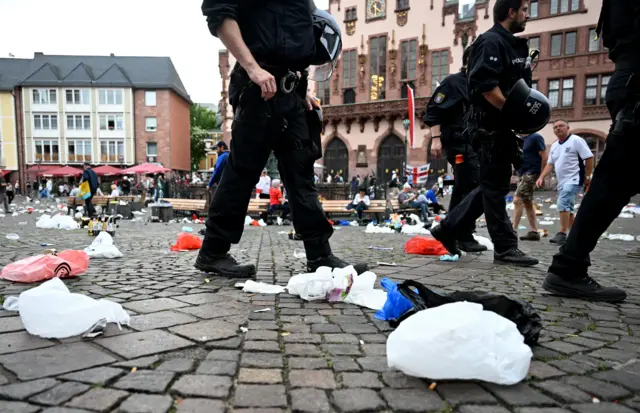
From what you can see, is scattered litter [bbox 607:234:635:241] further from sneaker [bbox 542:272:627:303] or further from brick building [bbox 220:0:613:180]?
brick building [bbox 220:0:613:180]

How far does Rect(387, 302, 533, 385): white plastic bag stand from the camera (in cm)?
151

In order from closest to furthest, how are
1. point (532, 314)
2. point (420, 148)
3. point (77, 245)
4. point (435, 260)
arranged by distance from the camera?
1. point (532, 314)
2. point (435, 260)
3. point (77, 245)
4. point (420, 148)

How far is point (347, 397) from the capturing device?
1459mm

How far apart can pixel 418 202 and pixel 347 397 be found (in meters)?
11.3

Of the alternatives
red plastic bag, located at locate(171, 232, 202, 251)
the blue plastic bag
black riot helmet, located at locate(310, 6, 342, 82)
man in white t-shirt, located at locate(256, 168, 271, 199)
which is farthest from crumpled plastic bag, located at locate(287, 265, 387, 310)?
man in white t-shirt, located at locate(256, 168, 271, 199)

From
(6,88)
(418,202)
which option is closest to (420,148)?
(418,202)

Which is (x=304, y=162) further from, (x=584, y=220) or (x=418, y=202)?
(x=418, y=202)

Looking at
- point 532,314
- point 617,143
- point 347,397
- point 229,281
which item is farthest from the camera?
point 229,281

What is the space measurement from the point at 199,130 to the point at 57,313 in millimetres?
62901

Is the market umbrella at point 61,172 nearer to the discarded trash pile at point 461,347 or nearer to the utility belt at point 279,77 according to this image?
the utility belt at point 279,77

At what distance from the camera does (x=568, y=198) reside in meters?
7.01

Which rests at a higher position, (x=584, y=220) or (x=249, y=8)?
(x=249, y=8)

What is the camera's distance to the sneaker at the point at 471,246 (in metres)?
4.96

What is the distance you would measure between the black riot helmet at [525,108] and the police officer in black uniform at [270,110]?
150 centimetres
